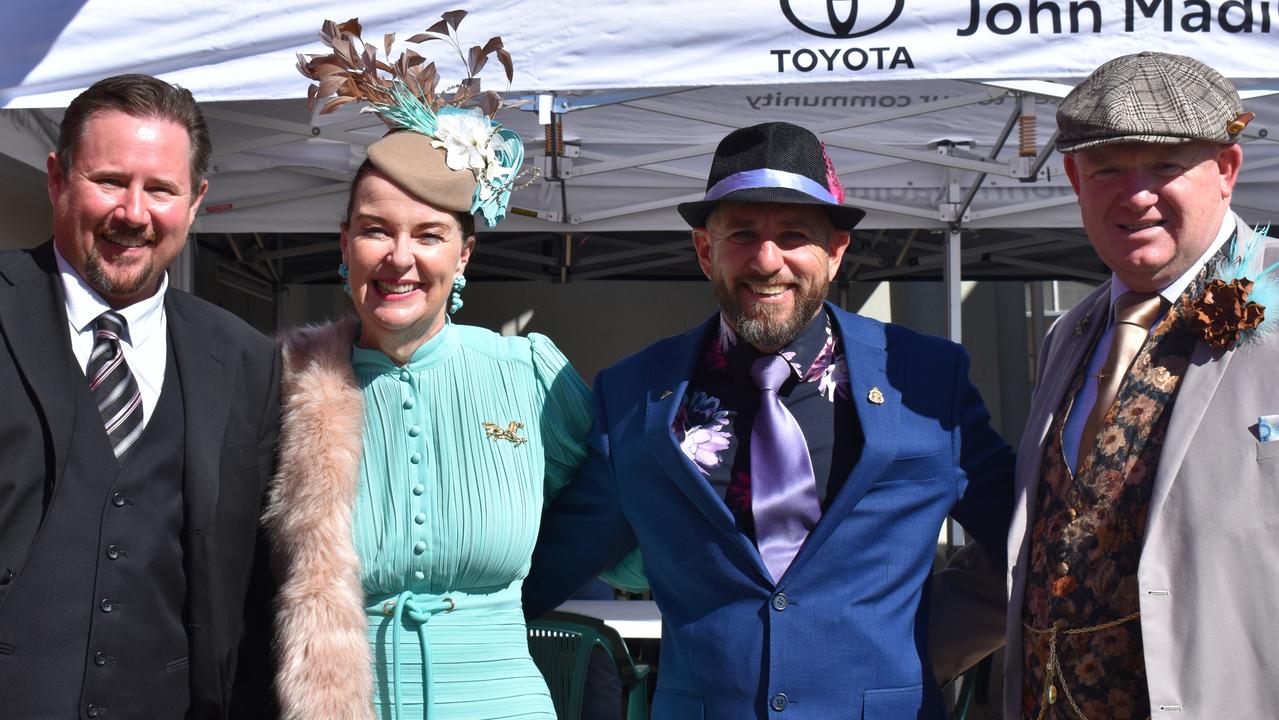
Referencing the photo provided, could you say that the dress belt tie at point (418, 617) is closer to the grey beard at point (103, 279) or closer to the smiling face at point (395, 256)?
the smiling face at point (395, 256)

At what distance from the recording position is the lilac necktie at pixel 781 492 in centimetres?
218

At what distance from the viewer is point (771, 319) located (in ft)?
7.41

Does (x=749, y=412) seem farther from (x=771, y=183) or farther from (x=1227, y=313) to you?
(x=1227, y=313)

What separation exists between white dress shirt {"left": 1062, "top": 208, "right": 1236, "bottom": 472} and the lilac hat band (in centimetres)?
53

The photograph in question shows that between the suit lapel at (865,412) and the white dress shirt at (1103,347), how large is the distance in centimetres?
30

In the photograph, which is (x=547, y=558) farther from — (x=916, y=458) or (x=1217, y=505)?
(x=1217, y=505)

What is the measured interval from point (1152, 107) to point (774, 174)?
650 millimetres

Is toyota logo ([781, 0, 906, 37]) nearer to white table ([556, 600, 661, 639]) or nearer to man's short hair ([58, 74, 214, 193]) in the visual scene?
man's short hair ([58, 74, 214, 193])

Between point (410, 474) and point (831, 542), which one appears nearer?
point (831, 542)

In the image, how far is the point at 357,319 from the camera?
8.02 feet

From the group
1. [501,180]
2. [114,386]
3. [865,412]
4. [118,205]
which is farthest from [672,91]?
[114,386]

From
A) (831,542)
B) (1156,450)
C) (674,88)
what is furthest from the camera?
(674,88)

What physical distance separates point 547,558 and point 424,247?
0.71m

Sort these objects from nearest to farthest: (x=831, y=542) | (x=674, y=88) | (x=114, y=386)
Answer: (x=114, y=386), (x=831, y=542), (x=674, y=88)
